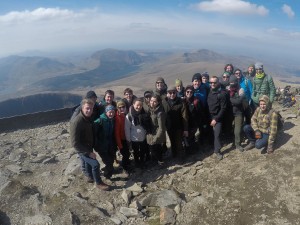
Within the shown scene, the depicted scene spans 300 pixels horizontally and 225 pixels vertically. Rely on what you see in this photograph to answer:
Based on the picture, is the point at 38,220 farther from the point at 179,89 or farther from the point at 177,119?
the point at 179,89

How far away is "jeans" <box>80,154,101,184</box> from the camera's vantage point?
788 centimetres

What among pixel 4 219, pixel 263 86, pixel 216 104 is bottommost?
pixel 4 219

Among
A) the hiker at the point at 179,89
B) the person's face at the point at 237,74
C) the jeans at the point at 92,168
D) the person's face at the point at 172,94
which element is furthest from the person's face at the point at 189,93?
the jeans at the point at 92,168

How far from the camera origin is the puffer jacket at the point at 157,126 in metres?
8.29


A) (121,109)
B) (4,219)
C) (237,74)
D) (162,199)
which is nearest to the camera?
(4,219)

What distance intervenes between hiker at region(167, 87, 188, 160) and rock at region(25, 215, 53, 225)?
177 inches

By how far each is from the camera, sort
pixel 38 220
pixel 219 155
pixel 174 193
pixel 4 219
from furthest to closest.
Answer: pixel 219 155, pixel 174 193, pixel 4 219, pixel 38 220

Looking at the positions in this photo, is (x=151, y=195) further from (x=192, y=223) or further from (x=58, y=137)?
(x=58, y=137)

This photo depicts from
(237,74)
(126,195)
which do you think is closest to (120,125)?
(126,195)

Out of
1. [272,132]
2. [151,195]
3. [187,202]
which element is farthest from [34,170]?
[272,132]

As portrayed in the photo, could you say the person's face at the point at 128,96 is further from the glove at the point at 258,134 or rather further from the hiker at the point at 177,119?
the glove at the point at 258,134

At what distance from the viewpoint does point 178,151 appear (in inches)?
382

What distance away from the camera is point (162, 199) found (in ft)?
25.6

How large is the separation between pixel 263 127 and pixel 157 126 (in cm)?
368
